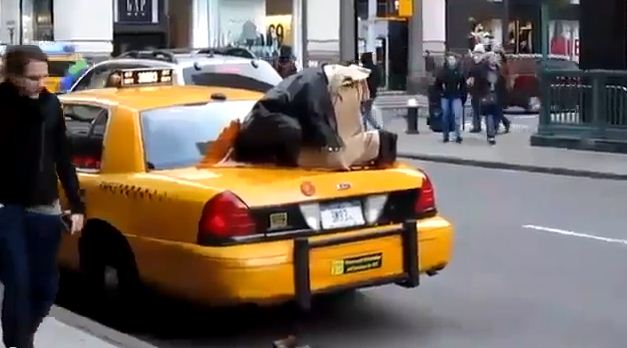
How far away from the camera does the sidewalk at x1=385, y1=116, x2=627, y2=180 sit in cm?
1866

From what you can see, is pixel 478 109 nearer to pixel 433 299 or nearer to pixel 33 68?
pixel 433 299

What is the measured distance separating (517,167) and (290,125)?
12.1m

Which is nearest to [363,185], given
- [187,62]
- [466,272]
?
[466,272]

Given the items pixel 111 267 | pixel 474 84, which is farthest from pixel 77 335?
pixel 474 84

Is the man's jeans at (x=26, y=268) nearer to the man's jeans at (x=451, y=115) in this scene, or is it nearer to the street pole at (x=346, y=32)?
the man's jeans at (x=451, y=115)

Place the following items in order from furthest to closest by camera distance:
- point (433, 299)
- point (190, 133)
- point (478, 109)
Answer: point (478, 109), point (433, 299), point (190, 133)

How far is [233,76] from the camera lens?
14.9m

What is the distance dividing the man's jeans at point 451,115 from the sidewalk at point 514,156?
0.30m

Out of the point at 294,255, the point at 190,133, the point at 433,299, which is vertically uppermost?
the point at 190,133

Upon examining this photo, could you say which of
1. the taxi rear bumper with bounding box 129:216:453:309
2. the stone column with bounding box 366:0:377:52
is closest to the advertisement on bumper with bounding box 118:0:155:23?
the stone column with bounding box 366:0:377:52

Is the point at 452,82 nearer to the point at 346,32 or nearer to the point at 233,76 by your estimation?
the point at 346,32

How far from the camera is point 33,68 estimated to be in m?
6.21

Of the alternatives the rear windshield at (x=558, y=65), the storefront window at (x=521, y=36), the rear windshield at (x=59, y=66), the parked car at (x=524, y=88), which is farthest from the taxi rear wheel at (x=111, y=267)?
the storefront window at (x=521, y=36)

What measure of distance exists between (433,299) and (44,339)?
311cm
